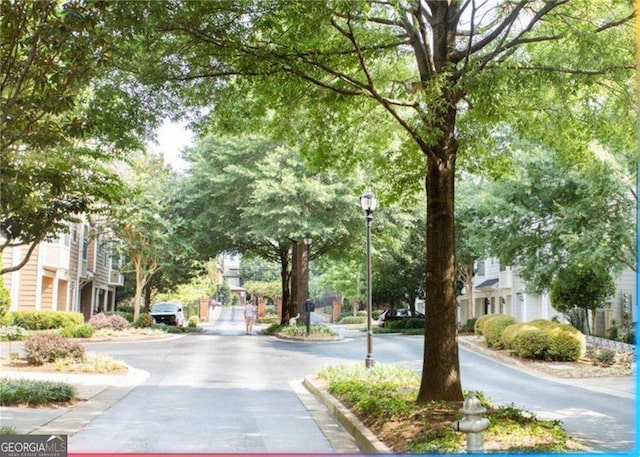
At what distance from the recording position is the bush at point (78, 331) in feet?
73.6

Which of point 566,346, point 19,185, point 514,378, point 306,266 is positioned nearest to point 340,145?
point 19,185

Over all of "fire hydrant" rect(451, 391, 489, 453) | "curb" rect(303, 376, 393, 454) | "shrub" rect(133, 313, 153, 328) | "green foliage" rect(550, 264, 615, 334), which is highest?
"green foliage" rect(550, 264, 615, 334)

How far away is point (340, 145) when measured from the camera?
1019cm

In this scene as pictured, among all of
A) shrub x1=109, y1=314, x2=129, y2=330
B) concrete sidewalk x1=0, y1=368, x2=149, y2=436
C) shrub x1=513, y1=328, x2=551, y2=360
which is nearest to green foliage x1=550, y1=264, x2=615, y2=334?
shrub x1=513, y1=328, x2=551, y2=360

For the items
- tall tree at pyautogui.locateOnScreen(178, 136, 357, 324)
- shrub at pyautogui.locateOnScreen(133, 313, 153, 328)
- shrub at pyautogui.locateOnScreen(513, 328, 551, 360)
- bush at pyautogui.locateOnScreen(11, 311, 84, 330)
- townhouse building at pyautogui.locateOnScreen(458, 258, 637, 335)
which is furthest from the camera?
shrub at pyautogui.locateOnScreen(133, 313, 153, 328)

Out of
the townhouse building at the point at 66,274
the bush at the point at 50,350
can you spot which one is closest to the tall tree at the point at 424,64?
the bush at the point at 50,350

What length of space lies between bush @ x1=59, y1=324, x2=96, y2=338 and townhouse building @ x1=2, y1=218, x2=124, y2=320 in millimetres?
2718

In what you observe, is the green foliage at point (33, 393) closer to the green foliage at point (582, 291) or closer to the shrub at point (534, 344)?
the shrub at point (534, 344)

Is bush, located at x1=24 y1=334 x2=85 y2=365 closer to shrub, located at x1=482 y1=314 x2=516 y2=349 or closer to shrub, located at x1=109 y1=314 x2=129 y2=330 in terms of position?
shrub, located at x1=109 y1=314 x2=129 y2=330

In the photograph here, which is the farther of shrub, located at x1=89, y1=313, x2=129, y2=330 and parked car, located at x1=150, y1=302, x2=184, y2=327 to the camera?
parked car, located at x1=150, y1=302, x2=184, y2=327

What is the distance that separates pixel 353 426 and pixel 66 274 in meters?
24.2

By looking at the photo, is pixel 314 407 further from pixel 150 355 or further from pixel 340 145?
pixel 150 355

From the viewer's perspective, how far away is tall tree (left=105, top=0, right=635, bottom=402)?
6922 millimetres

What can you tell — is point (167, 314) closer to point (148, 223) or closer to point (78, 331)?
point (148, 223)
